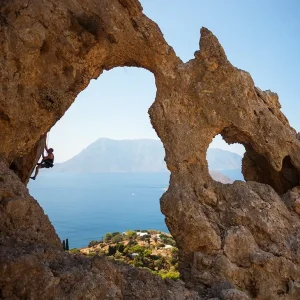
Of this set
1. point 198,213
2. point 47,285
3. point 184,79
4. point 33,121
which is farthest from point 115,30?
point 47,285

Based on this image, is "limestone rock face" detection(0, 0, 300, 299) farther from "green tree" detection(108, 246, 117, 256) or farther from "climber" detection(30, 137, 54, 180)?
"green tree" detection(108, 246, 117, 256)

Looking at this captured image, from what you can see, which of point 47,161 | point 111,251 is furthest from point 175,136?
point 111,251

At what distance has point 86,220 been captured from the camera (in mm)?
128125

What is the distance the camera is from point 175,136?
44.7ft

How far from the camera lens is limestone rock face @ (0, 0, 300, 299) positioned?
877 cm

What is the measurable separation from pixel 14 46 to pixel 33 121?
277 cm

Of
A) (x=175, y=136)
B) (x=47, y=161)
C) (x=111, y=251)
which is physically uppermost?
(x=175, y=136)

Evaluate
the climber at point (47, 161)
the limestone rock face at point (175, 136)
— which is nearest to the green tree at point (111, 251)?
the climber at point (47, 161)

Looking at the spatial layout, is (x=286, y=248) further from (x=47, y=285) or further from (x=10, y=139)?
(x=10, y=139)

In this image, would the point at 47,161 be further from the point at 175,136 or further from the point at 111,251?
the point at 111,251

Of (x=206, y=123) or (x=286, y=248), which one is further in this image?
(x=206, y=123)

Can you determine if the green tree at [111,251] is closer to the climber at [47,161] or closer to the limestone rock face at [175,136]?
the climber at [47,161]

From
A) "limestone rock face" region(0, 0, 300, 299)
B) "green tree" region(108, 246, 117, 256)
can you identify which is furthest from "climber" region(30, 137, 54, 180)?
"green tree" region(108, 246, 117, 256)

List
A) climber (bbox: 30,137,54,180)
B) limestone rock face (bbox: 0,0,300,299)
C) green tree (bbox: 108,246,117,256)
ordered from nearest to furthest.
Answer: limestone rock face (bbox: 0,0,300,299), climber (bbox: 30,137,54,180), green tree (bbox: 108,246,117,256)
